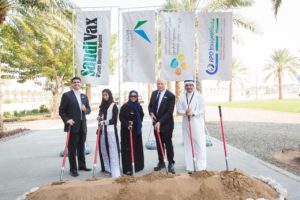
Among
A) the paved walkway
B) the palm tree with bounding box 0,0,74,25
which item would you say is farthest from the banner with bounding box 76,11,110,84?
the palm tree with bounding box 0,0,74,25

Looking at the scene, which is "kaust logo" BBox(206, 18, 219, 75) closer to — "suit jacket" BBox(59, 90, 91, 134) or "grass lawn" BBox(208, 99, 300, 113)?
"suit jacket" BBox(59, 90, 91, 134)

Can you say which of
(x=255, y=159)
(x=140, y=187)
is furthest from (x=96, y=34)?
(x=140, y=187)

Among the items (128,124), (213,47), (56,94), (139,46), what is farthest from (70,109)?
(56,94)

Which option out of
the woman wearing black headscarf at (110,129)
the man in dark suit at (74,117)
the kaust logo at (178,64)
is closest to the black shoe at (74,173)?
the man in dark suit at (74,117)

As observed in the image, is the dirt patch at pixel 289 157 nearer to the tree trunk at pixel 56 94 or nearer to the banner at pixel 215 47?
the banner at pixel 215 47

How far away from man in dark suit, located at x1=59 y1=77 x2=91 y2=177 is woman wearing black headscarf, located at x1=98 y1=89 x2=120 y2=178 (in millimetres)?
587

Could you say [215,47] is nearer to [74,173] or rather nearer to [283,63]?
[74,173]

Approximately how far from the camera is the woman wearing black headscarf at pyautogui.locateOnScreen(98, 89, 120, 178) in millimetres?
7223

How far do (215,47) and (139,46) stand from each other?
1.97 metres

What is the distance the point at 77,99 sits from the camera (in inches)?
307

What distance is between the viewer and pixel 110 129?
288 inches

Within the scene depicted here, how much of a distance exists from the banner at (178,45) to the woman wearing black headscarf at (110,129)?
10.7 ft

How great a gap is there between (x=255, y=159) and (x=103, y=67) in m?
4.27

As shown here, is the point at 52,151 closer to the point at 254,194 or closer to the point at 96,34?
the point at 96,34
